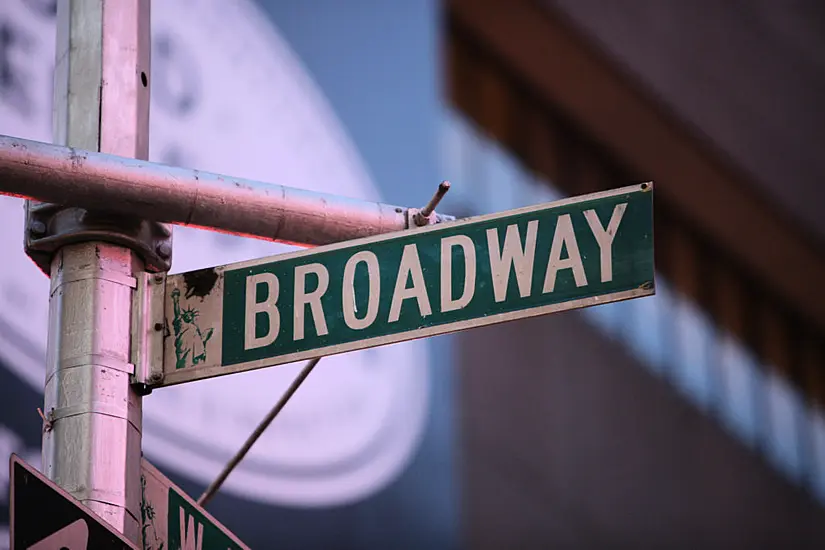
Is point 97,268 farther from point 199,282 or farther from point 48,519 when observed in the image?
point 48,519

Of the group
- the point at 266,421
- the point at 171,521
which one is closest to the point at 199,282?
the point at 266,421

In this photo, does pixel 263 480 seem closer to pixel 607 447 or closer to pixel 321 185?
pixel 321 185

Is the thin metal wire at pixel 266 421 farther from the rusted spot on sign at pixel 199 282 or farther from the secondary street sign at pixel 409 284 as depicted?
the rusted spot on sign at pixel 199 282

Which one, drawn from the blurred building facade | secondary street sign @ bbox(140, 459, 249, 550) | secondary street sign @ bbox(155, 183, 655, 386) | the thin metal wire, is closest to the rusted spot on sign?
secondary street sign @ bbox(155, 183, 655, 386)

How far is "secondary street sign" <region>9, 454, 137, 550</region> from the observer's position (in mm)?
2619

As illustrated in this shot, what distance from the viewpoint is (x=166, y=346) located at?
3146 millimetres

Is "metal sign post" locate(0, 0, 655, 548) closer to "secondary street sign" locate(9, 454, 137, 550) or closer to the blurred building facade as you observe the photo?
"secondary street sign" locate(9, 454, 137, 550)

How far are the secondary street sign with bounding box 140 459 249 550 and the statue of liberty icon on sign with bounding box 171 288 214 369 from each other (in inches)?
10.7

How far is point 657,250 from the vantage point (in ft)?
→ 49.6

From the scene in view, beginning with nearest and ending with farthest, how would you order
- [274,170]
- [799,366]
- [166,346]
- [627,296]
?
[627,296] < [166,346] < [274,170] < [799,366]

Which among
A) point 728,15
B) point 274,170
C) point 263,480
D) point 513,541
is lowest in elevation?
point 263,480

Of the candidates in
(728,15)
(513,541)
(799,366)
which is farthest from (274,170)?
(799,366)

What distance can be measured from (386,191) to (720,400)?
7574 millimetres

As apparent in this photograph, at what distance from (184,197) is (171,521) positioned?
2.40 feet
